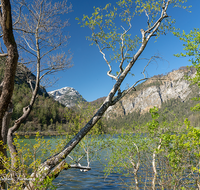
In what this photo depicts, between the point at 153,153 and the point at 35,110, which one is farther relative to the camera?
the point at 35,110

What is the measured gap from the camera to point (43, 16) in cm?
675

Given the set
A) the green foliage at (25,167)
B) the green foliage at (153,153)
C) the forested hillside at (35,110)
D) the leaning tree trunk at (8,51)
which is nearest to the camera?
the leaning tree trunk at (8,51)

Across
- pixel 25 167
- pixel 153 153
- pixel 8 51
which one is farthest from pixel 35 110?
pixel 8 51

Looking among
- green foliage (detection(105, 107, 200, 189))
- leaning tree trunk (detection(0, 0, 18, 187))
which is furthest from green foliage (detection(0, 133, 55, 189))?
green foliage (detection(105, 107, 200, 189))

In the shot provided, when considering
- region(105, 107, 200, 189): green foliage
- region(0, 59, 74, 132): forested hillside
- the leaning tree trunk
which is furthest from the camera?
region(0, 59, 74, 132): forested hillside

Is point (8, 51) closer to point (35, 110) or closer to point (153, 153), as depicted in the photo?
point (153, 153)

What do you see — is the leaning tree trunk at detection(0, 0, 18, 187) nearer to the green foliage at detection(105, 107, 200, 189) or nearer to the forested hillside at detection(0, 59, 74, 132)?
the forested hillside at detection(0, 59, 74, 132)

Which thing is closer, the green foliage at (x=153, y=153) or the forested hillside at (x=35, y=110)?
the green foliage at (x=153, y=153)

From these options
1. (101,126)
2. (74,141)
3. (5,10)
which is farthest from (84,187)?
(5,10)

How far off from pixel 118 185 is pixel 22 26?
14.1m

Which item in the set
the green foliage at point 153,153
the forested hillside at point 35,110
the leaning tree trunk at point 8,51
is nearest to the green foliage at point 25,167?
the leaning tree trunk at point 8,51

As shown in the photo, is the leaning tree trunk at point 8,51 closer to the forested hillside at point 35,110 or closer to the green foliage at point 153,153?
the forested hillside at point 35,110

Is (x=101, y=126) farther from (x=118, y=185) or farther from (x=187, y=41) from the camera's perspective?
(x=118, y=185)

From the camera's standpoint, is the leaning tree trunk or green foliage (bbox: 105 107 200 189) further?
green foliage (bbox: 105 107 200 189)
